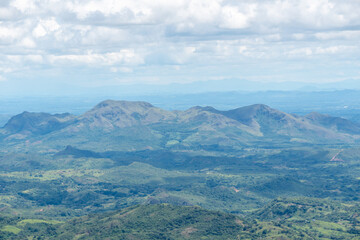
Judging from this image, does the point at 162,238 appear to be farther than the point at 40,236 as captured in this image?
No

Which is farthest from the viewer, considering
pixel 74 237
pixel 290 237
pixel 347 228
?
pixel 347 228

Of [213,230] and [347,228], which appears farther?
[347,228]

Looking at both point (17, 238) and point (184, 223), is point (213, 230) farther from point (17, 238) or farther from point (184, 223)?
point (17, 238)

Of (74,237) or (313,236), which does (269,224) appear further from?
(74,237)

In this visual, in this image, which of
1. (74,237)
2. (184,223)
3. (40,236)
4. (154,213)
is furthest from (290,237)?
(40,236)

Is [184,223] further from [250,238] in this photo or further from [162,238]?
[250,238]

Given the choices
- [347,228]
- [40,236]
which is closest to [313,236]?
[347,228]

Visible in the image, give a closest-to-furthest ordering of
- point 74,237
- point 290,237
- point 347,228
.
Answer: point 290,237
point 74,237
point 347,228

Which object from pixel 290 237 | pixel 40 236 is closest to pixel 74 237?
pixel 40 236
